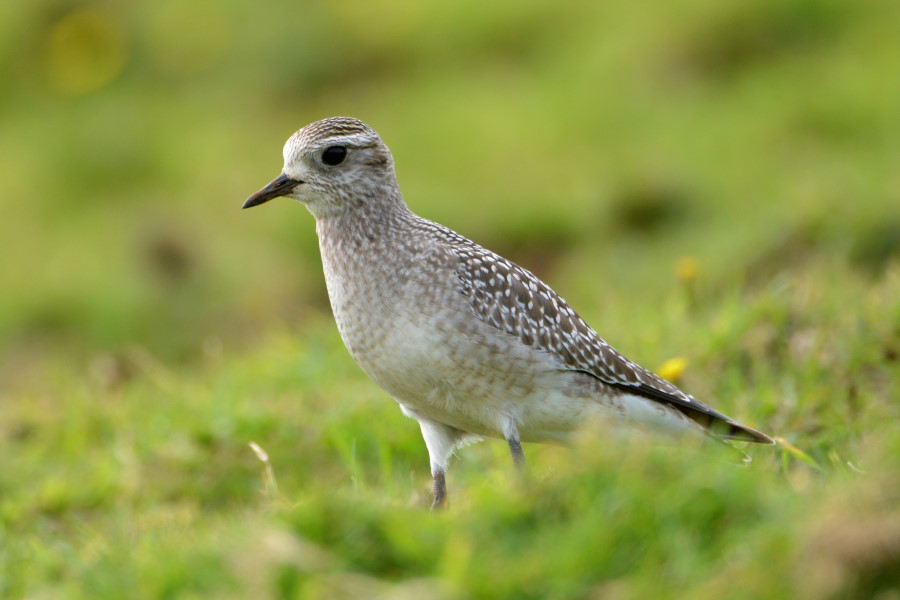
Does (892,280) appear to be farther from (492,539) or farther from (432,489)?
(492,539)

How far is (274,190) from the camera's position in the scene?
5840 millimetres

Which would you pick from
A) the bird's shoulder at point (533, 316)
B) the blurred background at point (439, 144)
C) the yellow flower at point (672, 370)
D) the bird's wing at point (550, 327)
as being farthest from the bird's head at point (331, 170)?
the blurred background at point (439, 144)

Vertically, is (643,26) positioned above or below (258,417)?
above

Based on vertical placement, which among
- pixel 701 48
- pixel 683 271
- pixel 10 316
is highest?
pixel 701 48

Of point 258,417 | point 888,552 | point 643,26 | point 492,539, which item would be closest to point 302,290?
point 258,417

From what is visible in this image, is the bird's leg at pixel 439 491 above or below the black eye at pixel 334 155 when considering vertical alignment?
below

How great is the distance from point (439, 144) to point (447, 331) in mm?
7396

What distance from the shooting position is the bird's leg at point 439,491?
542 centimetres

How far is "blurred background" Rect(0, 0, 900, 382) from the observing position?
1074 centimetres

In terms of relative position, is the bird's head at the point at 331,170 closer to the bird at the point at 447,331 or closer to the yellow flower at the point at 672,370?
the bird at the point at 447,331

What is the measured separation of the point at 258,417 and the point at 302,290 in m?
3.86

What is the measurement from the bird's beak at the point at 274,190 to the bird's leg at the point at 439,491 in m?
1.56

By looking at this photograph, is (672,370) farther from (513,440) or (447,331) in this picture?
(447,331)

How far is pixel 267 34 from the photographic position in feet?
46.3
